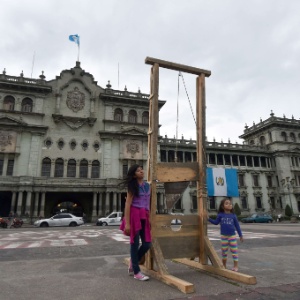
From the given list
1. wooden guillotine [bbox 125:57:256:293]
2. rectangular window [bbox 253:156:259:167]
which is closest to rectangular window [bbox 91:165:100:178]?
rectangular window [bbox 253:156:259:167]

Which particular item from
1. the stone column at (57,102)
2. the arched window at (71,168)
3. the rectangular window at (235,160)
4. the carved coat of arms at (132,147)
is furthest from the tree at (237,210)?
the stone column at (57,102)

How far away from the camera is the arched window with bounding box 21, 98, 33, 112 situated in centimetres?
3528

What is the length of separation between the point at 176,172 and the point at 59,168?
31.7 m

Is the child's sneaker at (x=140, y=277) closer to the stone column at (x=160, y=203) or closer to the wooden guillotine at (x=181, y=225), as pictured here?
the wooden guillotine at (x=181, y=225)

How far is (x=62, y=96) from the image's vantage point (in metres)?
36.8

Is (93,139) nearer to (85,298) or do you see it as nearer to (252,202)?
(252,202)

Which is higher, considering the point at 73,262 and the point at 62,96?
the point at 62,96

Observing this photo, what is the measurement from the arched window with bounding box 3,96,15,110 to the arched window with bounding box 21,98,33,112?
3.89 ft

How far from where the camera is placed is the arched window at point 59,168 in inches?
1351

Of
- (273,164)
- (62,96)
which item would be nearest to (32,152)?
(62,96)

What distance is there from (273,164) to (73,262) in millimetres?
49825

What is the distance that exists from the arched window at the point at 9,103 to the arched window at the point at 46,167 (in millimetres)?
8102

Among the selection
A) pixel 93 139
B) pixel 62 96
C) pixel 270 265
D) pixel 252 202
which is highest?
pixel 62 96

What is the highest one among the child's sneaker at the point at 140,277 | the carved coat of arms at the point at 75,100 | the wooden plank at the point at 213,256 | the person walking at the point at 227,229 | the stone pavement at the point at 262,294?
the carved coat of arms at the point at 75,100
